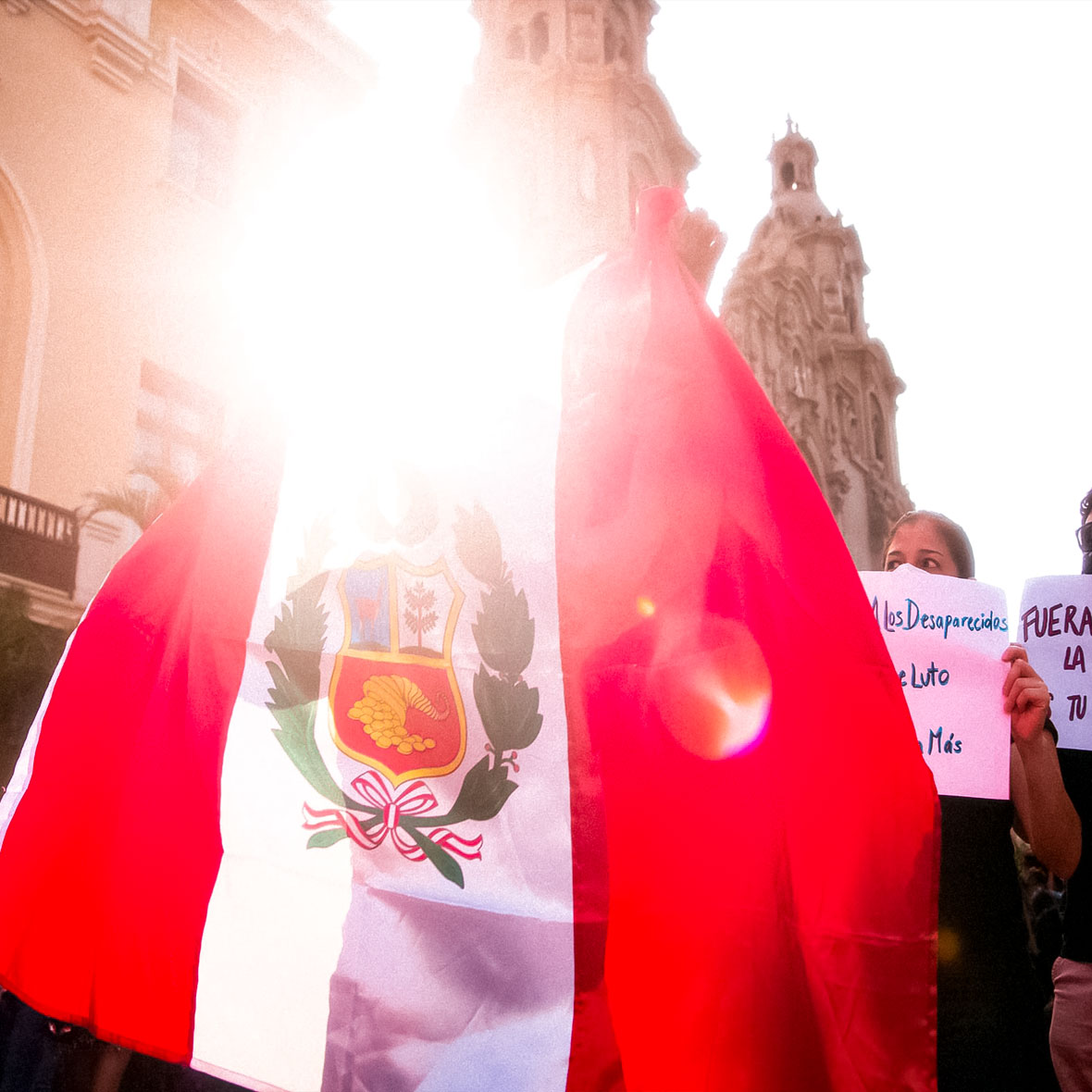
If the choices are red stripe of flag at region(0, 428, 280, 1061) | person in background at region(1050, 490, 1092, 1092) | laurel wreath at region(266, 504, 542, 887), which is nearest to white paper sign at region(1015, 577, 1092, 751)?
person in background at region(1050, 490, 1092, 1092)

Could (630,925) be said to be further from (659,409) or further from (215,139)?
(215,139)

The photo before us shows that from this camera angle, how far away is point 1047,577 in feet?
8.50

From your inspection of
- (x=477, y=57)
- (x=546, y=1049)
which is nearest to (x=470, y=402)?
(x=546, y=1049)

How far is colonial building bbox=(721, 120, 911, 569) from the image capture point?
32750 millimetres

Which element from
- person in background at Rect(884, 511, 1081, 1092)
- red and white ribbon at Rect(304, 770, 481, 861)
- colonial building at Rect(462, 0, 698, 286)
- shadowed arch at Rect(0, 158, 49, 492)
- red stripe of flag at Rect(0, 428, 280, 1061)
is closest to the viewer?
person in background at Rect(884, 511, 1081, 1092)

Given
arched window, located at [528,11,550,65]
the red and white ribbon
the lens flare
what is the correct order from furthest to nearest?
arched window, located at [528,11,550,65], the red and white ribbon, the lens flare

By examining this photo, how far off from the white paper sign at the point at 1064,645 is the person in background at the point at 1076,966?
0.09 meters

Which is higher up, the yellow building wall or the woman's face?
the yellow building wall

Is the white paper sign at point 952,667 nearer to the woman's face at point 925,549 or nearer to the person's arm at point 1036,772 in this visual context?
the person's arm at point 1036,772

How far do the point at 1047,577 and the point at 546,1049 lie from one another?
1.74 m

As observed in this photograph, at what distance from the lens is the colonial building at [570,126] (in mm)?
20469

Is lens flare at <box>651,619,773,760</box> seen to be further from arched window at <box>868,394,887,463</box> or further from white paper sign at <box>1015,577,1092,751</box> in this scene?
arched window at <box>868,394,887,463</box>

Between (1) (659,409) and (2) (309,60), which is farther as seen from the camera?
(2) (309,60)

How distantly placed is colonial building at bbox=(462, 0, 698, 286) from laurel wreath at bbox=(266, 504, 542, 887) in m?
18.2
